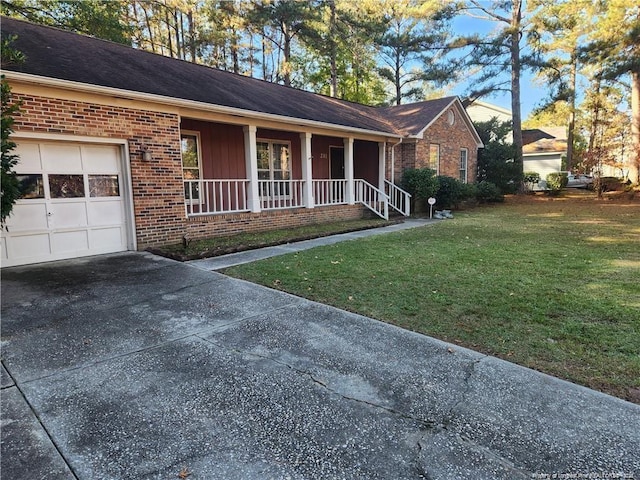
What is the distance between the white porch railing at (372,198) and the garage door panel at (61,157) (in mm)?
8712

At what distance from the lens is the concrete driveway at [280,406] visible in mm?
2014

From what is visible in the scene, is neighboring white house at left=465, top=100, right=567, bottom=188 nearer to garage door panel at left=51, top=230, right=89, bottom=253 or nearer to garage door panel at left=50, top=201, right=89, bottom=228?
garage door panel at left=50, top=201, right=89, bottom=228

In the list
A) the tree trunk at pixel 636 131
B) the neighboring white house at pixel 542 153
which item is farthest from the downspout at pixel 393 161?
the neighboring white house at pixel 542 153

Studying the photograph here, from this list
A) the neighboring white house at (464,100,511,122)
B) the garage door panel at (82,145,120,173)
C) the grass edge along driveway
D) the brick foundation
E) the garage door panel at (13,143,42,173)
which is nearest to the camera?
the grass edge along driveway

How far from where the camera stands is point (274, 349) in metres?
3.38

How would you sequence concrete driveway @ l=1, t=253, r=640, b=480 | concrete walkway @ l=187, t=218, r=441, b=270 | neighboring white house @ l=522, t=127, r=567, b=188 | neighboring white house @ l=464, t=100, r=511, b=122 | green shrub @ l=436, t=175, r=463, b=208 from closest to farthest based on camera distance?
A: 1. concrete driveway @ l=1, t=253, r=640, b=480
2. concrete walkway @ l=187, t=218, r=441, b=270
3. green shrub @ l=436, t=175, r=463, b=208
4. neighboring white house @ l=522, t=127, r=567, b=188
5. neighboring white house @ l=464, t=100, r=511, b=122

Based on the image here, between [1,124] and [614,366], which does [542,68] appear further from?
[1,124]

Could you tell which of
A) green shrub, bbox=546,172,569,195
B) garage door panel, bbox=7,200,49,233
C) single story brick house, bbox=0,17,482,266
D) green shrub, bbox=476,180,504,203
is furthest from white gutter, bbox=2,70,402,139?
green shrub, bbox=546,172,569,195

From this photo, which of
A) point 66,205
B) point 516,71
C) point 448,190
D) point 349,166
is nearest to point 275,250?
point 66,205

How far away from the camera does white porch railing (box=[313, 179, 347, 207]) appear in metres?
12.4

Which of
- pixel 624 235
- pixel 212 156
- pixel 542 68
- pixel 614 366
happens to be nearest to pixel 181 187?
pixel 212 156

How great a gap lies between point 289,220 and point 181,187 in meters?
3.62

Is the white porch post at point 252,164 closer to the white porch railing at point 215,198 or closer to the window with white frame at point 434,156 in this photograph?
the white porch railing at point 215,198

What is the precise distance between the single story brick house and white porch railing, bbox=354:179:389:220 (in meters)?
0.40
